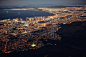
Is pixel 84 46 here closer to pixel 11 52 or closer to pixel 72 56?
pixel 72 56

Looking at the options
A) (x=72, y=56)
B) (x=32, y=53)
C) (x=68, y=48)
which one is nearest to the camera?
(x=72, y=56)

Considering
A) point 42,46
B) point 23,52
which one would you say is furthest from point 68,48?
point 23,52

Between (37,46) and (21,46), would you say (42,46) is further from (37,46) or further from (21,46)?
(21,46)

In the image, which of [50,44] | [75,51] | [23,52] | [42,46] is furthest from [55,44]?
[23,52]

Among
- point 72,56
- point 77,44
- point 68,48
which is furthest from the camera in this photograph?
point 77,44

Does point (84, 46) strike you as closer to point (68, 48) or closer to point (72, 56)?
point (68, 48)

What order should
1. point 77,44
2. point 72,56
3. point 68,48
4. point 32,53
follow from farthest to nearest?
point 77,44 < point 68,48 < point 32,53 < point 72,56

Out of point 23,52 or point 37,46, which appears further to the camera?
point 37,46

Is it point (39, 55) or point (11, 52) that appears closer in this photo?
point (39, 55)
